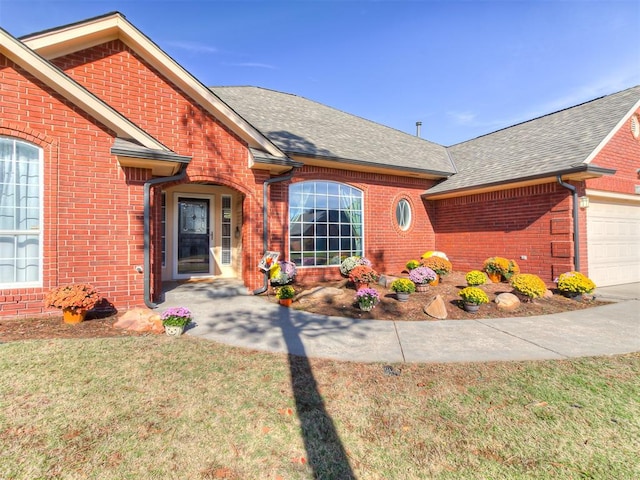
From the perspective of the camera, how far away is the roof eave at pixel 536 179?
25.6ft

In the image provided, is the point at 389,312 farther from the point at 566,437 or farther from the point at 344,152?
the point at 344,152

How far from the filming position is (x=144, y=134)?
240 inches

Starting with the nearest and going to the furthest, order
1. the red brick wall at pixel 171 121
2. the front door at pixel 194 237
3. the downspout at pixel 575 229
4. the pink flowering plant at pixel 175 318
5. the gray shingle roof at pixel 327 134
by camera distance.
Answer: the pink flowering plant at pixel 175 318, the red brick wall at pixel 171 121, the downspout at pixel 575 229, the front door at pixel 194 237, the gray shingle roof at pixel 327 134

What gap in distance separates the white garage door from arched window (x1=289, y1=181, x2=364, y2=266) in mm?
6765

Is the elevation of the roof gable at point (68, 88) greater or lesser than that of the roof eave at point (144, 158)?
greater

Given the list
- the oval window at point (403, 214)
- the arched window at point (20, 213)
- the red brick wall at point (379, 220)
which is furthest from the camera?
the oval window at point (403, 214)

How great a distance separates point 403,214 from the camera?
11.9m

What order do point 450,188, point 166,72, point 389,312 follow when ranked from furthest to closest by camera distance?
point 450,188
point 166,72
point 389,312

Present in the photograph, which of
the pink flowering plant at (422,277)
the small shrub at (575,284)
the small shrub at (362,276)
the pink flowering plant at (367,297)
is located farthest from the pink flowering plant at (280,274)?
the small shrub at (575,284)

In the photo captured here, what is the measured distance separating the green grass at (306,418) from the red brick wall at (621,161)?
24.5 feet

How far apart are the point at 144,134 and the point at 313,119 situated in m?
7.69

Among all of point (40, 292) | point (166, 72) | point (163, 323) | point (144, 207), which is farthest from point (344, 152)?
point (40, 292)

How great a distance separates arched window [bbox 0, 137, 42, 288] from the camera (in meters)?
5.50

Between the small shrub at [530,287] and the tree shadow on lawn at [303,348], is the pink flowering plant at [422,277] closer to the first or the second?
the small shrub at [530,287]
